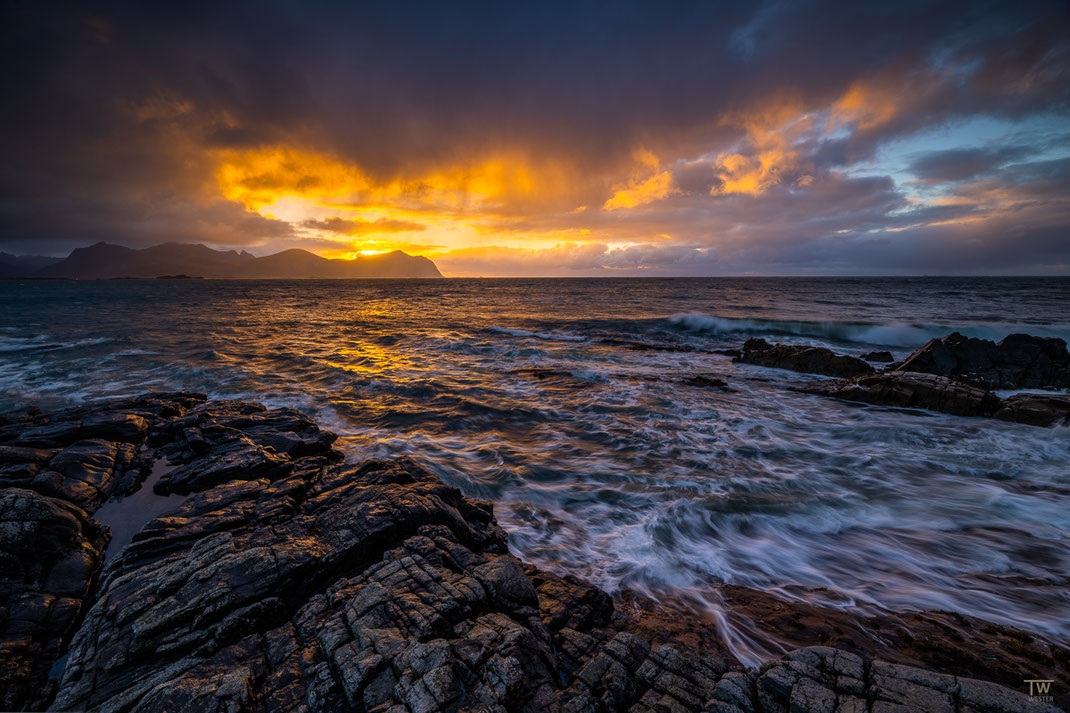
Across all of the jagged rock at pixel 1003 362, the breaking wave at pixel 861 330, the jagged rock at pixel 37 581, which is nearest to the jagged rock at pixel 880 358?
the jagged rock at pixel 1003 362

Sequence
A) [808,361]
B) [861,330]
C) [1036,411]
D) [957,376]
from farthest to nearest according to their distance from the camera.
Answer: 1. [861,330]
2. [808,361]
3. [957,376]
4. [1036,411]

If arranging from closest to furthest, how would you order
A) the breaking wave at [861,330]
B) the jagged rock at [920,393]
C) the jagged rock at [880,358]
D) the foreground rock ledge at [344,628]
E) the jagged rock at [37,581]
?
the foreground rock ledge at [344,628] < the jagged rock at [37,581] < the jagged rock at [920,393] < the jagged rock at [880,358] < the breaking wave at [861,330]

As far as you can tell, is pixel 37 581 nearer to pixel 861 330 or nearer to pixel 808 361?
pixel 808 361

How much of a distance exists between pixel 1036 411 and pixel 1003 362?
28.9 feet

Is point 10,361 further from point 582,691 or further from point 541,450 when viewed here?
point 582,691

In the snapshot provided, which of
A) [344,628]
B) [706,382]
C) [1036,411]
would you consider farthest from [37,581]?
[1036,411]

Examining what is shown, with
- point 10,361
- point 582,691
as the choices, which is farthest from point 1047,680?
point 10,361

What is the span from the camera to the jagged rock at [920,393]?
13.4 metres

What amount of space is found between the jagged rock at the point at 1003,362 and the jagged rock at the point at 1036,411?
15.9 feet

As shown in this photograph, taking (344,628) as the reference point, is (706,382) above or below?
below

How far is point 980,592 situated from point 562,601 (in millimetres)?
6725

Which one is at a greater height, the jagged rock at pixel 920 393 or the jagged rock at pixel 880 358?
the jagged rock at pixel 920 393

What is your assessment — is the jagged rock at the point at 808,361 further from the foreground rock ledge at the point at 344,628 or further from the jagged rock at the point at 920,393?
the foreground rock ledge at the point at 344,628

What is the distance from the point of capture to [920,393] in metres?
14.2
